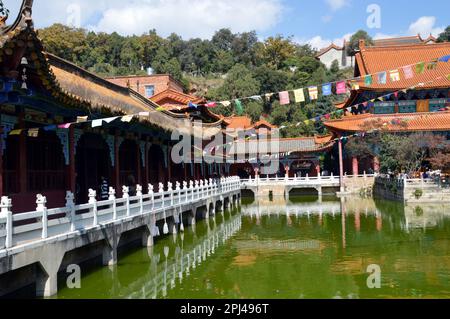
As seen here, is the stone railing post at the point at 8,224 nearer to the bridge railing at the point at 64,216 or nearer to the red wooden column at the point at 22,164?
the bridge railing at the point at 64,216

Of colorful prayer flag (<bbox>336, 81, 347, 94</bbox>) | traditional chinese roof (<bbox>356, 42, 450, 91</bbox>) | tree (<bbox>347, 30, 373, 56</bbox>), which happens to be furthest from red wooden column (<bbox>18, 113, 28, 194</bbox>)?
tree (<bbox>347, 30, 373, 56</bbox>)

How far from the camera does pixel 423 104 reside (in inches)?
1521

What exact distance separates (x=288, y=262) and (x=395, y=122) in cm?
2522

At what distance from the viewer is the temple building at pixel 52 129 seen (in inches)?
361

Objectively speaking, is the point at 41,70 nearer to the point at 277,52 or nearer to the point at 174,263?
the point at 174,263

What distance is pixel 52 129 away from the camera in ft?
40.3

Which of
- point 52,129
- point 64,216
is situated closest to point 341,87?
point 52,129

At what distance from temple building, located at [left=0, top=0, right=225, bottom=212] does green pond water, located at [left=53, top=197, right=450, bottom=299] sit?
9.24 ft

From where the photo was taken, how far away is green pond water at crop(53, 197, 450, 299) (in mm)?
10102

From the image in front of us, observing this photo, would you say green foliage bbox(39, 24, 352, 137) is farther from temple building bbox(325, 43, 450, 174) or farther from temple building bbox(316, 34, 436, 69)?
temple building bbox(325, 43, 450, 174)

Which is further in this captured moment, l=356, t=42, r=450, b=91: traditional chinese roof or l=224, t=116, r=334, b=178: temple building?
l=224, t=116, r=334, b=178: temple building

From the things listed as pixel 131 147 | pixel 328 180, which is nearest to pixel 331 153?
pixel 328 180

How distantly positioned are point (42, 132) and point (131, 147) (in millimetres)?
7422

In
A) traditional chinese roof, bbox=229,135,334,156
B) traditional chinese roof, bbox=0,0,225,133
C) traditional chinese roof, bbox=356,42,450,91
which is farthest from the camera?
traditional chinese roof, bbox=229,135,334,156
